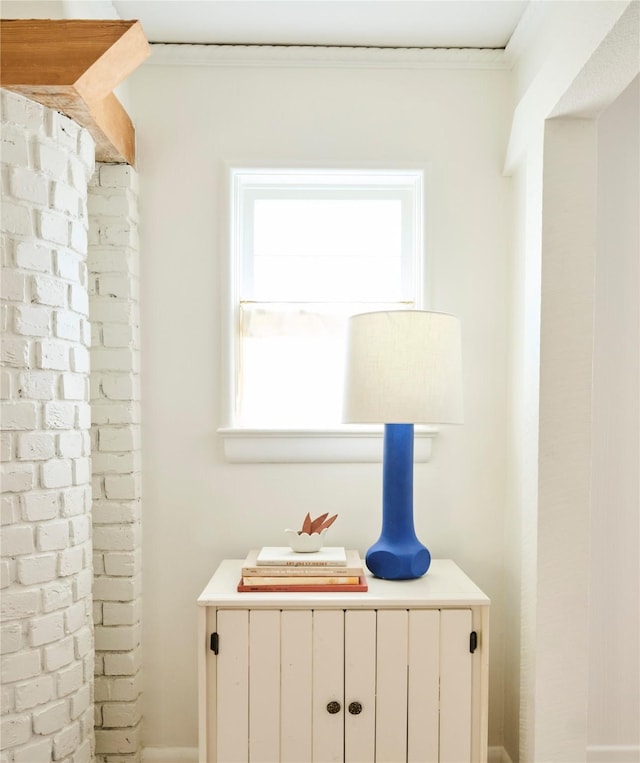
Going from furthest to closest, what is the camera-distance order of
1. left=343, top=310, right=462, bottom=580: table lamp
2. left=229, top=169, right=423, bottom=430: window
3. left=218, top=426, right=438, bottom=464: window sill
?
1. left=229, top=169, right=423, bottom=430: window
2. left=218, top=426, right=438, bottom=464: window sill
3. left=343, top=310, right=462, bottom=580: table lamp

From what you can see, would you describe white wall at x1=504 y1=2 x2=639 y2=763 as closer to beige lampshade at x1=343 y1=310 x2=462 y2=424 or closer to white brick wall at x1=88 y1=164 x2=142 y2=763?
beige lampshade at x1=343 y1=310 x2=462 y2=424

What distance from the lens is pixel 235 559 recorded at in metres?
2.27

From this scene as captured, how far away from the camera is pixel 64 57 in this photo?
1.62 meters

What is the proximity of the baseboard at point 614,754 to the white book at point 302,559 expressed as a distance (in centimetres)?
121

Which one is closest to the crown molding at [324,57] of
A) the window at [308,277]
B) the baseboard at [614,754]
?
the window at [308,277]

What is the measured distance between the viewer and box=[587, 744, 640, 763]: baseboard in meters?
2.20

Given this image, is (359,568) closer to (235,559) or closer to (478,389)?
(235,559)

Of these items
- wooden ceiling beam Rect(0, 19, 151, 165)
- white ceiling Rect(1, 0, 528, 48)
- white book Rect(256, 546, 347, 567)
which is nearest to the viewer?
wooden ceiling beam Rect(0, 19, 151, 165)

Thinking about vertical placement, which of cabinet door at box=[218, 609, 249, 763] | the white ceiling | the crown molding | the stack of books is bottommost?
cabinet door at box=[218, 609, 249, 763]

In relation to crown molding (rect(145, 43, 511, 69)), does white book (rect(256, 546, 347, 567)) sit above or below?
below

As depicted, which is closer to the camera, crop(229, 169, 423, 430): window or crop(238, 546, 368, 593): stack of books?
crop(238, 546, 368, 593): stack of books

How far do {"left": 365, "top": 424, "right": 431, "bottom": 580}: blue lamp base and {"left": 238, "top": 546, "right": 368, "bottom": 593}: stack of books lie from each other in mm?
89

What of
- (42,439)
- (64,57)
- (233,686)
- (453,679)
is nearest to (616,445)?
(453,679)

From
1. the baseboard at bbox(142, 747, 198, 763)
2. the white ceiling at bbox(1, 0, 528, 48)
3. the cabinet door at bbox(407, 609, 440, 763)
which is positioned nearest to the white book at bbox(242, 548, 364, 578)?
the cabinet door at bbox(407, 609, 440, 763)
